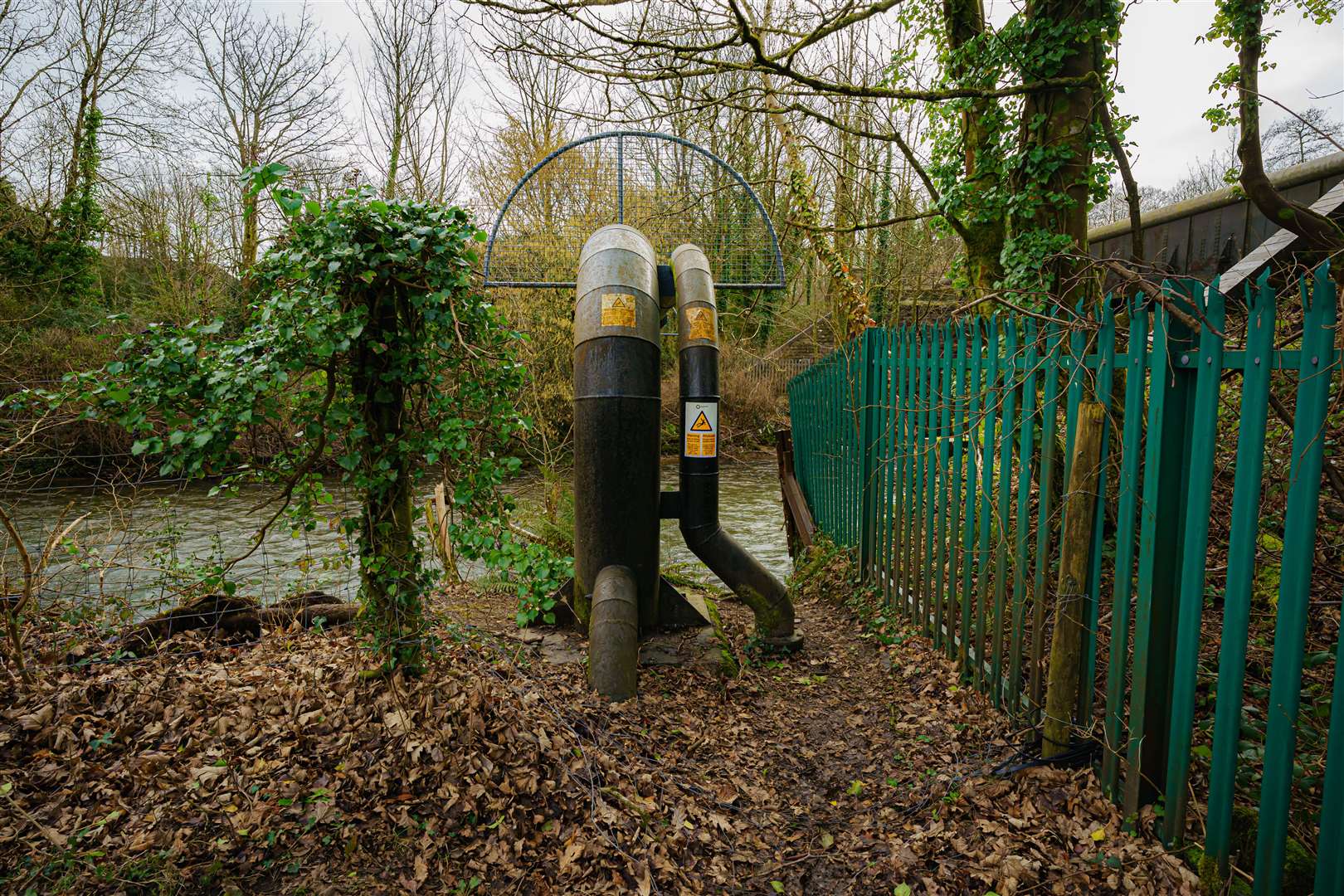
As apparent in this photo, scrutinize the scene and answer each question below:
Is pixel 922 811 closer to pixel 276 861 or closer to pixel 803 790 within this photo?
pixel 803 790

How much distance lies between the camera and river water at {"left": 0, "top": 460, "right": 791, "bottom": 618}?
400cm

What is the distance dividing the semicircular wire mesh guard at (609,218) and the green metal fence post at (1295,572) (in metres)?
6.42

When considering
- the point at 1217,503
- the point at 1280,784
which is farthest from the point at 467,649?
the point at 1217,503

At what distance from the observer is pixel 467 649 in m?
3.76

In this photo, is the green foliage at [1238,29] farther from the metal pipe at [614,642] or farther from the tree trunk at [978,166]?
the metal pipe at [614,642]

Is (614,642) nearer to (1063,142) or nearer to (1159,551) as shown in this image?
(1159,551)

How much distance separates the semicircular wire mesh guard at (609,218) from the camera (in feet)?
29.0

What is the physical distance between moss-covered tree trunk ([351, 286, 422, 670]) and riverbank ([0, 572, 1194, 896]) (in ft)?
0.83

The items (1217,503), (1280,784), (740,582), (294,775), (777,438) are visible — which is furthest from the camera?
(777,438)

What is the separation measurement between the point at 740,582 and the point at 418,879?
3101 millimetres

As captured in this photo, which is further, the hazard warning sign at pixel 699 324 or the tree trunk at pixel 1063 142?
the tree trunk at pixel 1063 142

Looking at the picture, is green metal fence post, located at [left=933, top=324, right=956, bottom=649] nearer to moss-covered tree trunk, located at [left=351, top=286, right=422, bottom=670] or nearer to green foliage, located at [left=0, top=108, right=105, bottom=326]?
moss-covered tree trunk, located at [left=351, top=286, right=422, bottom=670]

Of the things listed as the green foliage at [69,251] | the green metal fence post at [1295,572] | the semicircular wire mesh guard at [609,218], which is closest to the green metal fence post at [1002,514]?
the green metal fence post at [1295,572]

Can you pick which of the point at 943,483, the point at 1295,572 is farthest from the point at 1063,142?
the point at 1295,572
